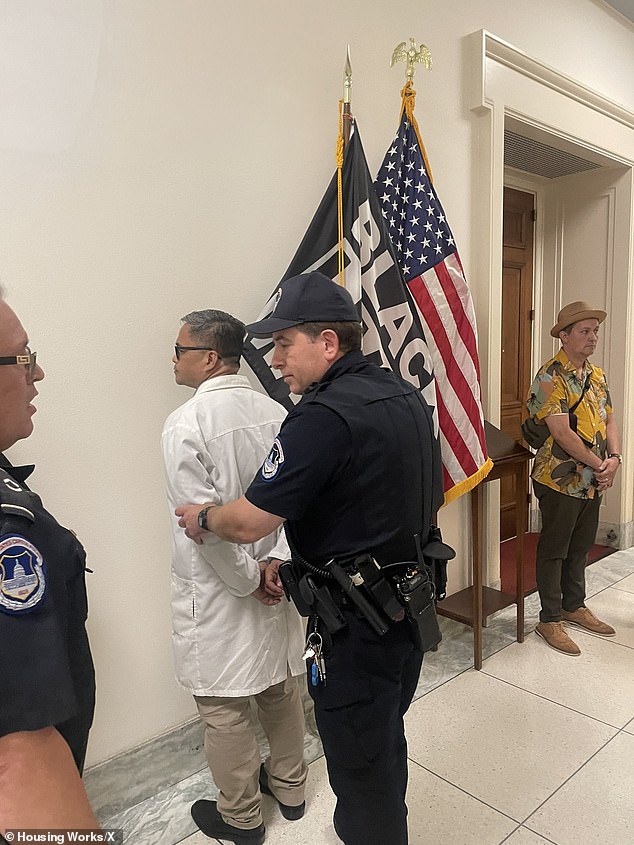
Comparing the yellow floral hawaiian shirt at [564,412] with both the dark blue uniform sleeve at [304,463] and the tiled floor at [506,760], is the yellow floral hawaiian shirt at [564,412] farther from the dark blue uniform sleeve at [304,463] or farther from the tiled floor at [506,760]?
the dark blue uniform sleeve at [304,463]

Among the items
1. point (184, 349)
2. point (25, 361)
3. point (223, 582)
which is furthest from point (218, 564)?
point (25, 361)

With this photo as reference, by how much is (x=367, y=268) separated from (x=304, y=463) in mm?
→ 1267

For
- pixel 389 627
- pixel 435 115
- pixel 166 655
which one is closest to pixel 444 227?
pixel 435 115

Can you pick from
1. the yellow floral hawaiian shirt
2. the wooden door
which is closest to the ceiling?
the wooden door

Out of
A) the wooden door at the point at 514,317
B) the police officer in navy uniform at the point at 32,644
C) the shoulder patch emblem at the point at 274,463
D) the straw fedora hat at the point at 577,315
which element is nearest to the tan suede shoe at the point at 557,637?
the wooden door at the point at 514,317

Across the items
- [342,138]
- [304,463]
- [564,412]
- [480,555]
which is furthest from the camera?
[564,412]

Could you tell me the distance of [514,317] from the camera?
4.48 metres

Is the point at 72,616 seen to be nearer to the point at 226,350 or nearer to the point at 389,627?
the point at 389,627

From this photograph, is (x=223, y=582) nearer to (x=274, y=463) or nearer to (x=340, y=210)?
(x=274, y=463)

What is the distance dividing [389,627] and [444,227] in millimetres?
1767

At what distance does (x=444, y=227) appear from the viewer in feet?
8.65

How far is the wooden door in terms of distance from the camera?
14.3ft

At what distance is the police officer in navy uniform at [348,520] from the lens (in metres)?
1.39

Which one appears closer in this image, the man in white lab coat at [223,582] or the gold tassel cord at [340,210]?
the man in white lab coat at [223,582]
